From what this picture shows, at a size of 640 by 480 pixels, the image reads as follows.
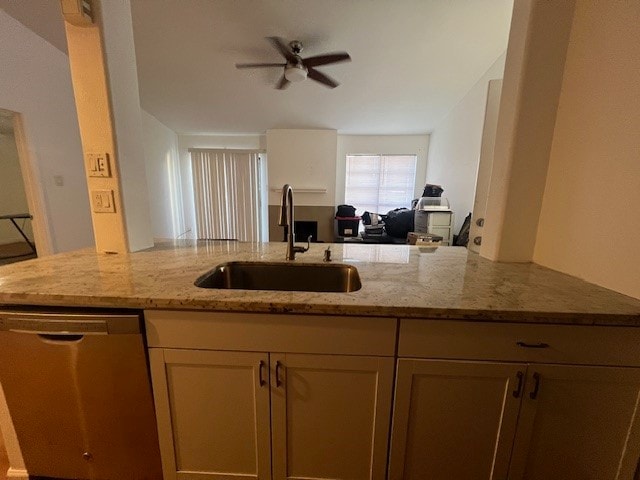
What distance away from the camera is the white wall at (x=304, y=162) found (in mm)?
4441

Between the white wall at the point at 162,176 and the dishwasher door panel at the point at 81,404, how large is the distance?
317 cm

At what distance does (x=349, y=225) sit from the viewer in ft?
14.2

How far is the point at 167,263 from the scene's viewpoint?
1122 mm

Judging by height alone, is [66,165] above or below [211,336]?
above

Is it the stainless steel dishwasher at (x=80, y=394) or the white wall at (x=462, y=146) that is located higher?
the white wall at (x=462, y=146)

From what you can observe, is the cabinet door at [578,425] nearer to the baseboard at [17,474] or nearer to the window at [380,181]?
the baseboard at [17,474]

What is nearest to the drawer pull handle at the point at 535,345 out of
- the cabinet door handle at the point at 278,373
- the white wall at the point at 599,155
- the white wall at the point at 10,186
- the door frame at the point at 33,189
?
the white wall at the point at 599,155

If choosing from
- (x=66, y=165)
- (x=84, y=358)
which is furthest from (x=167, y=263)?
(x=66, y=165)

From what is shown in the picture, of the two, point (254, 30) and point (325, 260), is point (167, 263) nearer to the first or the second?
point (325, 260)

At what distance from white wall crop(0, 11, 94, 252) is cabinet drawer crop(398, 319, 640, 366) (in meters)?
3.49

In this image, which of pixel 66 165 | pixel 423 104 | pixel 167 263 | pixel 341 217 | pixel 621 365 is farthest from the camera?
pixel 341 217

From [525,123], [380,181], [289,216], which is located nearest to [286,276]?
[289,216]

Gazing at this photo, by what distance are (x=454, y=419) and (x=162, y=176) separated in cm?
516

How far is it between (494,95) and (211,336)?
2.08m
